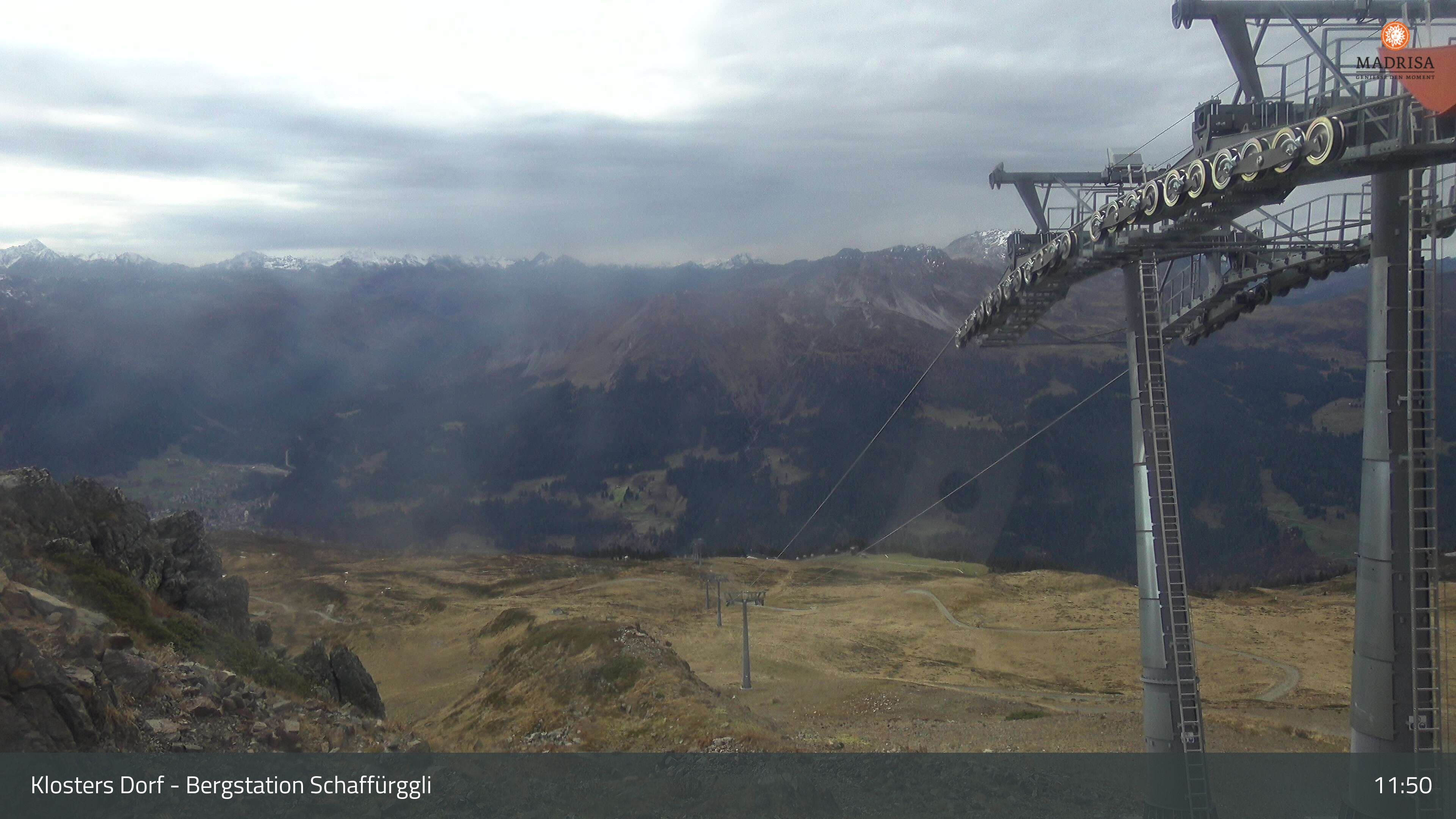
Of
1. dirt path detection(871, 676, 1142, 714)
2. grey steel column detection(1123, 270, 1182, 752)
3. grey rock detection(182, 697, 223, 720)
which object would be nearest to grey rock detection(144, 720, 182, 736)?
grey rock detection(182, 697, 223, 720)

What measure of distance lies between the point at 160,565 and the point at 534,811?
19175 millimetres

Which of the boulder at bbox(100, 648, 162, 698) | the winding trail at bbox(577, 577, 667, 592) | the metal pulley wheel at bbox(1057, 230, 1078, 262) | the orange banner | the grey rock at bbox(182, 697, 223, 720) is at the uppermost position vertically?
the orange banner

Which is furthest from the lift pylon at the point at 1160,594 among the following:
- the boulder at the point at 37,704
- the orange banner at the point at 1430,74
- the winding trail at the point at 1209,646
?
the winding trail at the point at 1209,646

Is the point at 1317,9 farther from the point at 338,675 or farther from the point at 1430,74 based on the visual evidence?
the point at 338,675

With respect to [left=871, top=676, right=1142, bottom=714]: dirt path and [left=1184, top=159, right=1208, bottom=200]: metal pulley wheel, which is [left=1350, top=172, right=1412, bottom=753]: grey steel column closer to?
[left=1184, top=159, right=1208, bottom=200]: metal pulley wheel

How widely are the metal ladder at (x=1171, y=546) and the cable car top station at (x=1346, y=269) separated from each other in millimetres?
33

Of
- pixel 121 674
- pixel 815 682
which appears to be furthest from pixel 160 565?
pixel 815 682

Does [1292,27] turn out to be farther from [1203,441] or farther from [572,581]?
[1203,441]

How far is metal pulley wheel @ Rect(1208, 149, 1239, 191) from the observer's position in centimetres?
1172

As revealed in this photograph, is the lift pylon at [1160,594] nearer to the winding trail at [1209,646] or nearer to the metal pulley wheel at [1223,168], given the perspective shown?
the metal pulley wheel at [1223,168]

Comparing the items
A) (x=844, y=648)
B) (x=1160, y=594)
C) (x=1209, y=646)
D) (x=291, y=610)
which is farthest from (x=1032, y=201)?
(x=291, y=610)

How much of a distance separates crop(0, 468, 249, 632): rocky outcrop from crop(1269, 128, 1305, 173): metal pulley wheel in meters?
26.9

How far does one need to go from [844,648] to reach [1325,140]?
151 feet

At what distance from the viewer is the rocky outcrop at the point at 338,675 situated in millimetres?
25031
